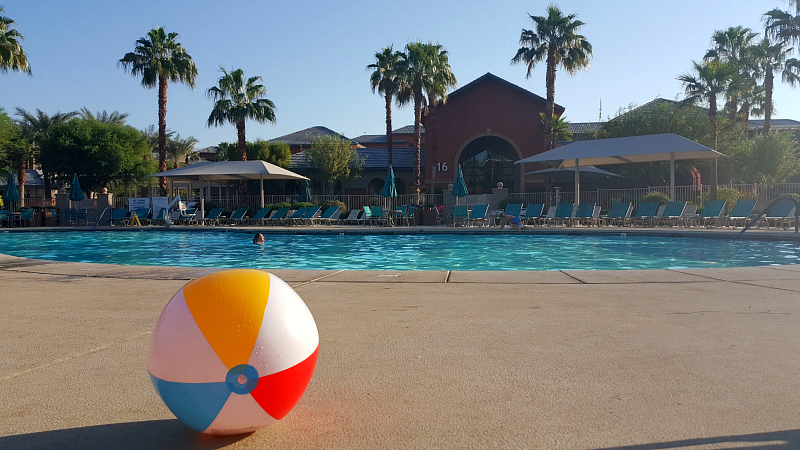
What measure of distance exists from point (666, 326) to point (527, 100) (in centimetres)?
3350

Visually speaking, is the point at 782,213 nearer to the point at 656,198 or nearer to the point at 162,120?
the point at 656,198

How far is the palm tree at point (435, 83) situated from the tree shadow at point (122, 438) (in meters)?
31.2

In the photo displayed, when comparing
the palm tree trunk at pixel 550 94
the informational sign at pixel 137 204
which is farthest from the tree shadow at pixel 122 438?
the palm tree trunk at pixel 550 94

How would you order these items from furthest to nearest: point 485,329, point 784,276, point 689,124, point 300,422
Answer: point 689,124
point 784,276
point 485,329
point 300,422

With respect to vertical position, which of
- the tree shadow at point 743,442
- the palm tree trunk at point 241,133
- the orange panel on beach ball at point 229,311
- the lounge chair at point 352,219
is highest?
the palm tree trunk at point 241,133

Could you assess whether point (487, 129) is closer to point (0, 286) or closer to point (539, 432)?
point (0, 286)

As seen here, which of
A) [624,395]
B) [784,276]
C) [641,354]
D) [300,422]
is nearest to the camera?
[300,422]

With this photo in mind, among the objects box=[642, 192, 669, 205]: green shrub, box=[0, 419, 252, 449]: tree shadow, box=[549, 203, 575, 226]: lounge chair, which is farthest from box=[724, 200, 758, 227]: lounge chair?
box=[0, 419, 252, 449]: tree shadow

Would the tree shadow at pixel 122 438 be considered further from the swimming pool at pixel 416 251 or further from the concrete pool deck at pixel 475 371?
the swimming pool at pixel 416 251

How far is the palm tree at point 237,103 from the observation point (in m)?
33.1

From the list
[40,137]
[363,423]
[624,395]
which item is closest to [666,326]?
[624,395]

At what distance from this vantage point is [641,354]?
426 cm

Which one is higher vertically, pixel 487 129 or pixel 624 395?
pixel 487 129

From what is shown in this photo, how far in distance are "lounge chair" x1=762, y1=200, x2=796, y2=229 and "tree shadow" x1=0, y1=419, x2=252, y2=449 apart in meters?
20.7
